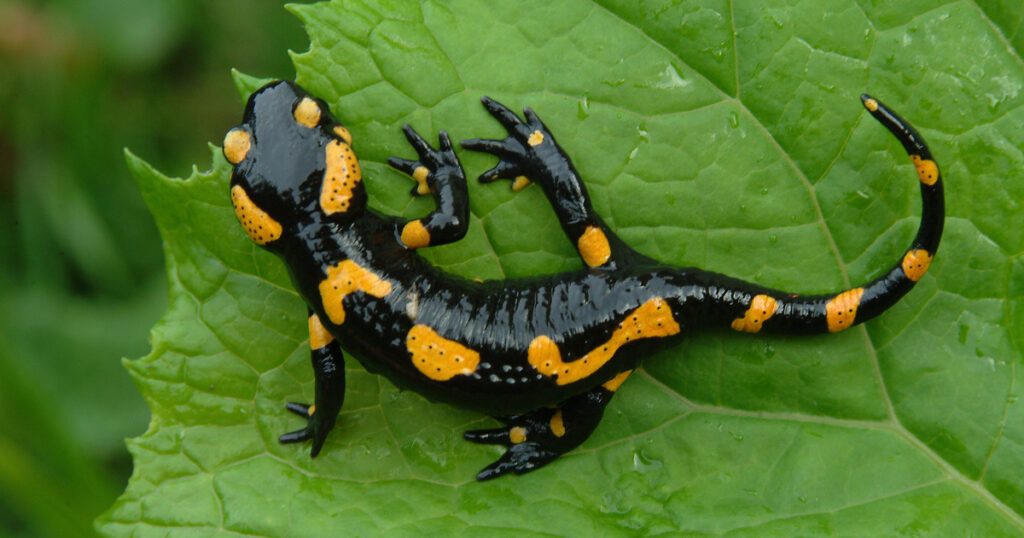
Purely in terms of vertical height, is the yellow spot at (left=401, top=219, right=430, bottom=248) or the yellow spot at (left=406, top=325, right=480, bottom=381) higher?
the yellow spot at (left=401, top=219, right=430, bottom=248)

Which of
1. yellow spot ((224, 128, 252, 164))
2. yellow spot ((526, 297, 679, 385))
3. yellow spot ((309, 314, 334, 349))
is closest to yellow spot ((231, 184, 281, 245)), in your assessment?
yellow spot ((224, 128, 252, 164))

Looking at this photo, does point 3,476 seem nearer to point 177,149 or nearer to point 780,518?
point 177,149

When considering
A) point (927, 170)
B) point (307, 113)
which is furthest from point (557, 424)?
point (927, 170)

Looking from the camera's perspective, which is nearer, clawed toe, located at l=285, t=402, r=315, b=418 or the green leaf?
the green leaf

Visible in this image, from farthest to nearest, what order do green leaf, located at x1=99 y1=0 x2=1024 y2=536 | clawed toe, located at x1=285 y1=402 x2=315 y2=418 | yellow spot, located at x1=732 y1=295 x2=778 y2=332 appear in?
clawed toe, located at x1=285 y1=402 x2=315 y2=418 < yellow spot, located at x1=732 y1=295 x2=778 y2=332 < green leaf, located at x1=99 y1=0 x2=1024 y2=536

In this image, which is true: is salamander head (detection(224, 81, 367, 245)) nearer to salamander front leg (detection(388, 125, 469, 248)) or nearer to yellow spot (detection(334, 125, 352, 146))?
yellow spot (detection(334, 125, 352, 146))

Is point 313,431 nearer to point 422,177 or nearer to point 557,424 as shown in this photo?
point 557,424
